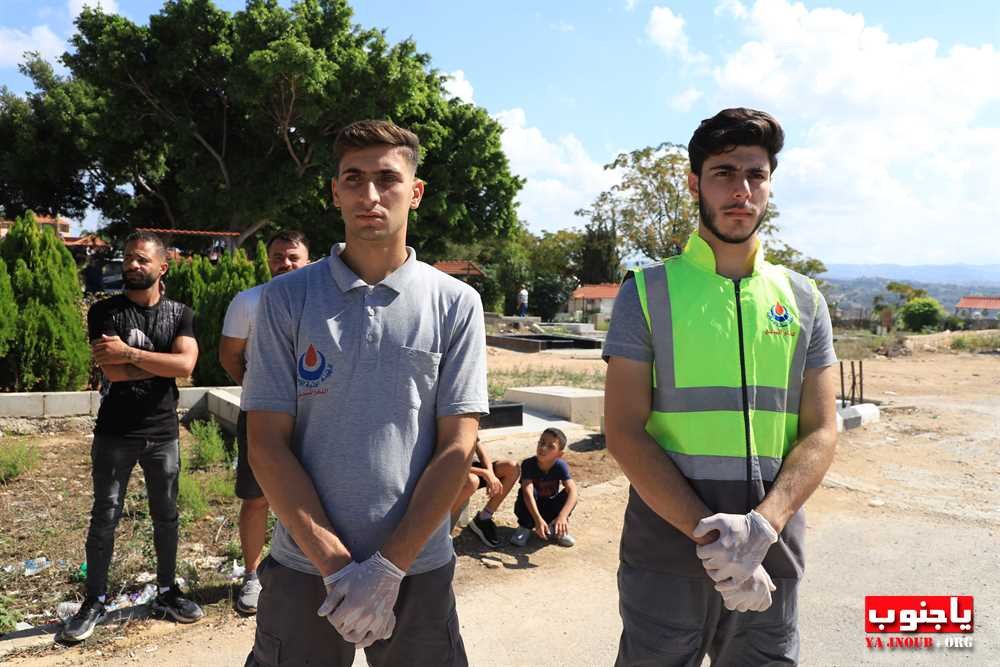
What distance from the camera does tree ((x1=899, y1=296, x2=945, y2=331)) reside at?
36500 mm

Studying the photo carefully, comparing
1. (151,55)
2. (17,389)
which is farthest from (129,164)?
(17,389)

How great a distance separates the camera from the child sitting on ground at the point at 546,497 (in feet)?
16.6

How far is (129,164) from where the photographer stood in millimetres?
26750

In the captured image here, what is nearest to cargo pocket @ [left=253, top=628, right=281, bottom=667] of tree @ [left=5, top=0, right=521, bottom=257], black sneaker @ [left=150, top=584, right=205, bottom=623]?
black sneaker @ [left=150, top=584, right=205, bottom=623]

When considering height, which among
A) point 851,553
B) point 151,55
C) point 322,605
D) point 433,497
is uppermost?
point 151,55

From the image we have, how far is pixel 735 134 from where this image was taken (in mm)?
2156

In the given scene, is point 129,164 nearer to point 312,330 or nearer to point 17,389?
point 17,389

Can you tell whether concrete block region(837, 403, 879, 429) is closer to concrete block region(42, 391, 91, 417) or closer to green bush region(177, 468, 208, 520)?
green bush region(177, 468, 208, 520)

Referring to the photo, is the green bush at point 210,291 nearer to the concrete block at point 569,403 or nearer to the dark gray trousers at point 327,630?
the concrete block at point 569,403

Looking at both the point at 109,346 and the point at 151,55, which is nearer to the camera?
the point at 109,346

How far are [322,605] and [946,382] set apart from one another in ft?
57.3

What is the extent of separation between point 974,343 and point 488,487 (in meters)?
27.2

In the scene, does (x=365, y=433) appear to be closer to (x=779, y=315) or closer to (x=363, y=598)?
(x=363, y=598)

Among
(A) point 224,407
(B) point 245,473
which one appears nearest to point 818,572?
(B) point 245,473
